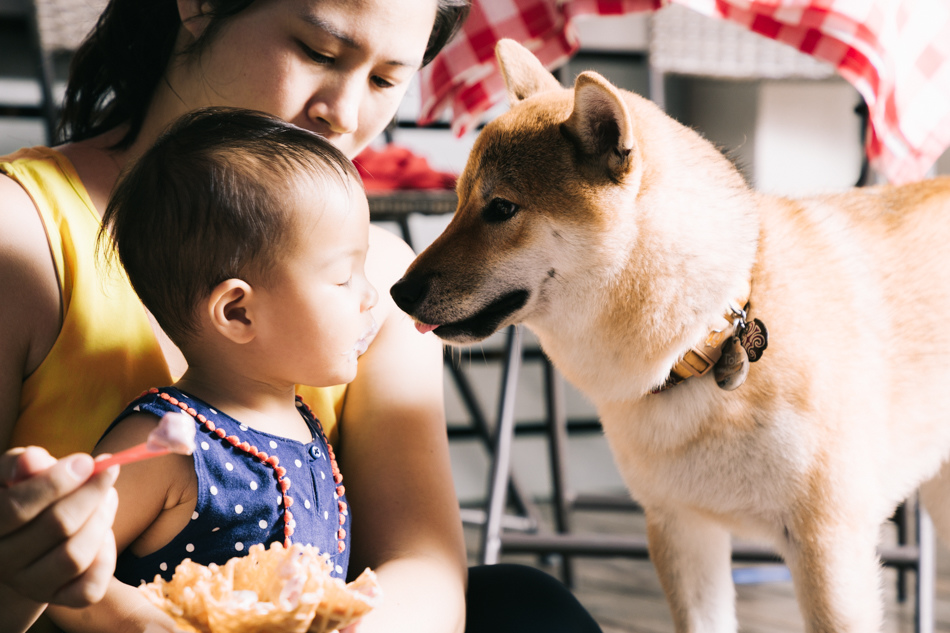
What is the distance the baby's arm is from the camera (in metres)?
0.59

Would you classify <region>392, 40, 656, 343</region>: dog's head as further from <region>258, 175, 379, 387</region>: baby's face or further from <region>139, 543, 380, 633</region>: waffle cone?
<region>139, 543, 380, 633</region>: waffle cone

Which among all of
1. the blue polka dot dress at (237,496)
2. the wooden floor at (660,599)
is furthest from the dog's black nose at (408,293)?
the wooden floor at (660,599)

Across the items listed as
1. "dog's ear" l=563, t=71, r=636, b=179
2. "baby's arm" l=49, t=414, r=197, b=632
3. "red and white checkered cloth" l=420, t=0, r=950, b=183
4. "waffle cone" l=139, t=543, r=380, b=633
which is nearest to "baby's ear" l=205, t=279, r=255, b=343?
"baby's arm" l=49, t=414, r=197, b=632

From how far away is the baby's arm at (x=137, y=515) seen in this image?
0.59 metres

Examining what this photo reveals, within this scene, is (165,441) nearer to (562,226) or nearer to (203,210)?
(203,210)

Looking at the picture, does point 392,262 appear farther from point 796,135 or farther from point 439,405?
point 796,135

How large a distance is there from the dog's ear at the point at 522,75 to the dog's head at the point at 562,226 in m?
0.11

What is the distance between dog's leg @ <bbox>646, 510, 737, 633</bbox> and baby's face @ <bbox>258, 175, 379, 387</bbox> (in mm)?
528

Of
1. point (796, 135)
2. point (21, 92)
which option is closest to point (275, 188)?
point (21, 92)

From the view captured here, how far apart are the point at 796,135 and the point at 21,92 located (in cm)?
268

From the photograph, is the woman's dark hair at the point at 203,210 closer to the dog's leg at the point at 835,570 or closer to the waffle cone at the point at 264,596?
the waffle cone at the point at 264,596

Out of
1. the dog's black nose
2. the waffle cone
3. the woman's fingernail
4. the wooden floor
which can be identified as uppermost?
the woman's fingernail

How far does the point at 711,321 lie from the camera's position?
2.90 feet

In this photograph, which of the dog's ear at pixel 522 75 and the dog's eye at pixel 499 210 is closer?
the dog's eye at pixel 499 210
